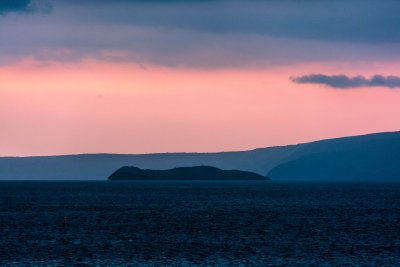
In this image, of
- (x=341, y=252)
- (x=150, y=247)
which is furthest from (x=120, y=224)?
(x=341, y=252)

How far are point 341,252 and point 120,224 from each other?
46.6 m

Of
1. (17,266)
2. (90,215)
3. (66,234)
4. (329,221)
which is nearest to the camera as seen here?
(17,266)

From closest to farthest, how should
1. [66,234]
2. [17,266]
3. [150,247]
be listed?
[17,266]
[150,247]
[66,234]

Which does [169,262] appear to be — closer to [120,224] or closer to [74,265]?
[74,265]

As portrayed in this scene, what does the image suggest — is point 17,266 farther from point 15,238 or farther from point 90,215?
point 90,215

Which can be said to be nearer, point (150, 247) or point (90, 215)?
point (150, 247)

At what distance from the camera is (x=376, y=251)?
75.9m

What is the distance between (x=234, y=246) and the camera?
80.4 metres

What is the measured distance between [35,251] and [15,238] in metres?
15.4

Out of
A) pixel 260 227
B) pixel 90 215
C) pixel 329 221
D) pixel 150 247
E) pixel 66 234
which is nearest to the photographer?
pixel 150 247

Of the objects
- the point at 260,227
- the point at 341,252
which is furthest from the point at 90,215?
the point at 341,252

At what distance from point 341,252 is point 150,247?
19.6m

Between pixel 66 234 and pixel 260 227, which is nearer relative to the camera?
pixel 66 234

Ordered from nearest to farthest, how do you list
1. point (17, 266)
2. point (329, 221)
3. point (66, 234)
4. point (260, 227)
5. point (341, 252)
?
point (17, 266) → point (341, 252) → point (66, 234) → point (260, 227) → point (329, 221)
